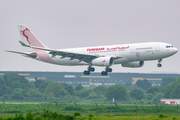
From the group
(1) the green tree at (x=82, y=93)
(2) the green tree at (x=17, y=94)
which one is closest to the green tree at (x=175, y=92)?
(1) the green tree at (x=82, y=93)

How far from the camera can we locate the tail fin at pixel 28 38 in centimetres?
6762

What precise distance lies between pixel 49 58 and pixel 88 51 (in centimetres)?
904

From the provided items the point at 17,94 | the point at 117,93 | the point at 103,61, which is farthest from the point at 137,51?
the point at 17,94

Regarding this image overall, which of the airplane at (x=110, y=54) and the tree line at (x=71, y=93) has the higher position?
the airplane at (x=110, y=54)

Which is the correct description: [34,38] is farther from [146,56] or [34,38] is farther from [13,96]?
[146,56]

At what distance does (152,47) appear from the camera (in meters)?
53.8

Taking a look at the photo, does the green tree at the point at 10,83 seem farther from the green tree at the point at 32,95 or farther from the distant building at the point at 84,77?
the distant building at the point at 84,77

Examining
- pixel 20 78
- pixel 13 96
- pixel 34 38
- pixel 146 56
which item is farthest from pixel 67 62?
pixel 20 78

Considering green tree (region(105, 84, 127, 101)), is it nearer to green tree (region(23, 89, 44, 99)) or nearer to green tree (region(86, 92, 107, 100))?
green tree (region(86, 92, 107, 100))

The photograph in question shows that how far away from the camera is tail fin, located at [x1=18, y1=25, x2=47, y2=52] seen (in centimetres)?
6762

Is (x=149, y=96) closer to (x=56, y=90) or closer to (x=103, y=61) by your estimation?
(x=56, y=90)

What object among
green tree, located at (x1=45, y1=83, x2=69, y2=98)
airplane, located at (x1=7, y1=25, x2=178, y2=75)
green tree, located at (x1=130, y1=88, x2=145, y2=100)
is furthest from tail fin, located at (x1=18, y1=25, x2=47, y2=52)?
green tree, located at (x1=130, y1=88, x2=145, y2=100)

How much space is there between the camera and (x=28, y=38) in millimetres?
68188

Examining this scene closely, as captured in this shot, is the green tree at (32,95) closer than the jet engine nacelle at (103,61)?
No
